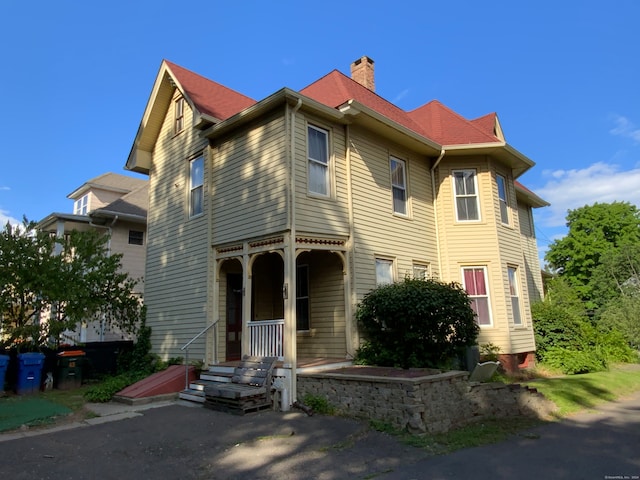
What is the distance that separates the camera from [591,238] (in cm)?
4259

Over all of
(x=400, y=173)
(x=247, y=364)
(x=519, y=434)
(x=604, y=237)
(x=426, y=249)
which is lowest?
(x=519, y=434)

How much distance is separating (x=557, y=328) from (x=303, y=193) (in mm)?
10498

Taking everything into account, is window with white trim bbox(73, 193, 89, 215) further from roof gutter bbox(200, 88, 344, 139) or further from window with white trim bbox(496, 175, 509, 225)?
window with white trim bbox(496, 175, 509, 225)

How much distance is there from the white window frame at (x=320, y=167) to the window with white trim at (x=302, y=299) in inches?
92.3

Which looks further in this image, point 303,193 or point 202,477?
point 303,193

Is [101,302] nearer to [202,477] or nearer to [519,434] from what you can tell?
[202,477]

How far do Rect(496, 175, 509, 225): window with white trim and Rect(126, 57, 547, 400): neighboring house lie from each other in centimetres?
6

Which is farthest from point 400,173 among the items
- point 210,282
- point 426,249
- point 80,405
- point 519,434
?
point 80,405

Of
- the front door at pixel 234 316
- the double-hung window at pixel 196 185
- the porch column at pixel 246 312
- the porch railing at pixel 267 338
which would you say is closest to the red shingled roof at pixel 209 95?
the double-hung window at pixel 196 185

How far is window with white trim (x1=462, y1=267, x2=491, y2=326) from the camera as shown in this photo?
1370 cm

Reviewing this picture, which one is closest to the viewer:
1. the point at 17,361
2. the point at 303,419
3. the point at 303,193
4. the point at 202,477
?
the point at 202,477

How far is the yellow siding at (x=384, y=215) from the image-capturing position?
38.4 ft

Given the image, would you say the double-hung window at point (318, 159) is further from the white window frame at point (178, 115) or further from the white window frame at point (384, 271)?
the white window frame at point (178, 115)

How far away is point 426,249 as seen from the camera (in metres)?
14.0
